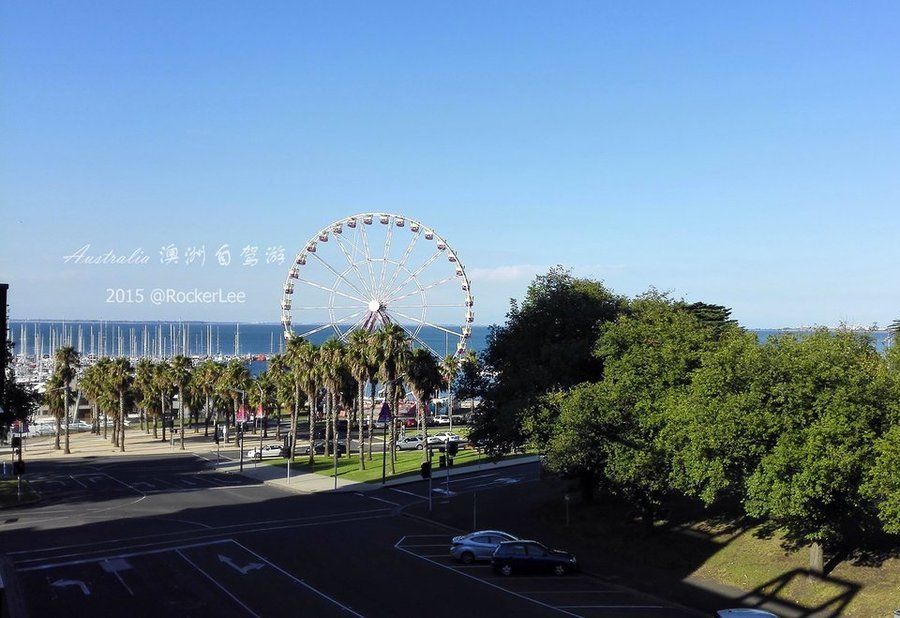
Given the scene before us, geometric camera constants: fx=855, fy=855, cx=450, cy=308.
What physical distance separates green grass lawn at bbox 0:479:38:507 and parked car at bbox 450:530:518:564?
108 feet

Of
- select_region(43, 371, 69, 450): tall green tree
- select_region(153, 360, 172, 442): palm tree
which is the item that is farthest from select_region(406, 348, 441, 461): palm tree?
select_region(43, 371, 69, 450): tall green tree

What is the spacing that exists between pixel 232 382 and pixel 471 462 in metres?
36.0

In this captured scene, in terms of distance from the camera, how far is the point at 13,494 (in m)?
57.2

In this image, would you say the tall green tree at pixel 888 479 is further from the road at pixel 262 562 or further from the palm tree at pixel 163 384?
the palm tree at pixel 163 384

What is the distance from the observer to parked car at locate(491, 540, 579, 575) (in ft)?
106

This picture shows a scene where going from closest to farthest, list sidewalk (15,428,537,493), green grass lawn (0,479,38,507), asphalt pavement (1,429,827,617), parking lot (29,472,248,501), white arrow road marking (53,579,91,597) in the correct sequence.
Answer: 1. asphalt pavement (1,429,827,617)
2. white arrow road marking (53,579,91,597)
3. green grass lawn (0,479,38,507)
4. parking lot (29,472,248,501)
5. sidewalk (15,428,537,493)

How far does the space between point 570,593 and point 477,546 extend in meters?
5.69

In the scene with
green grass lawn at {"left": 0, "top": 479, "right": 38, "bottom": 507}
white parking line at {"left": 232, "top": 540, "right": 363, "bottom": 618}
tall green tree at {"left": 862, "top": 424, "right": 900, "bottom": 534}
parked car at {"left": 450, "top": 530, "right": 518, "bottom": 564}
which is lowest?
green grass lawn at {"left": 0, "top": 479, "right": 38, "bottom": 507}

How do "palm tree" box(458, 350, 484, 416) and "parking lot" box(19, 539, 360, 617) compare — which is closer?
"parking lot" box(19, 539, 360, 617)

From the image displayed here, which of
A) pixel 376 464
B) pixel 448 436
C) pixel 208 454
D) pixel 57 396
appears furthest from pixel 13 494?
pixel 57 396

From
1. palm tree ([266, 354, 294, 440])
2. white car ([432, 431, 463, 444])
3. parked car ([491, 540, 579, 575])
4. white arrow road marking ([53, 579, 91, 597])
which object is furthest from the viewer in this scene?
palm tree ([266, 354, 294, 440])

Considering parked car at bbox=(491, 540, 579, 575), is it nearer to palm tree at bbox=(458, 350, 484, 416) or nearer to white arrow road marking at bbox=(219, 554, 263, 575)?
white arrow road marking at bbox=(219, 554, 263, 575)

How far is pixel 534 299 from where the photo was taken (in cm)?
4447

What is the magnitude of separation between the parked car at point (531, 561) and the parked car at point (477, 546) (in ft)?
5.97
